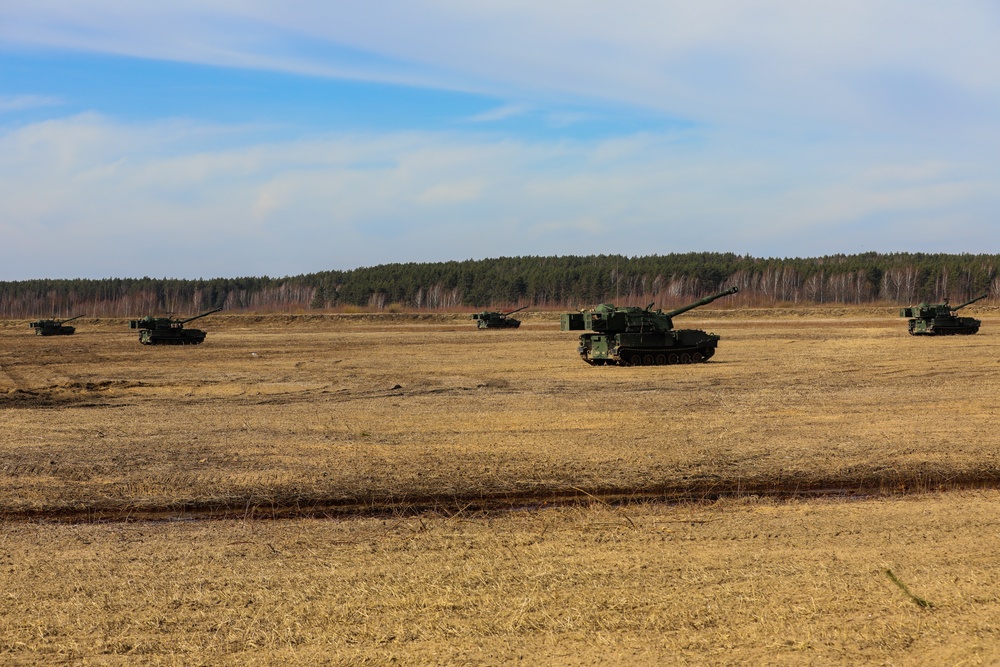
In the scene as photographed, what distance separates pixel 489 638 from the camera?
7633 millimetres

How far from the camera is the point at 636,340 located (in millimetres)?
35000

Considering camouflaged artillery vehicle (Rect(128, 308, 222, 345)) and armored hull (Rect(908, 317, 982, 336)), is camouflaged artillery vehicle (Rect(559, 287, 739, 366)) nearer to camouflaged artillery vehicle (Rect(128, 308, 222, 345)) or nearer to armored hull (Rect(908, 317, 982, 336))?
armored hull (Rect(908, 317, 982, 336))

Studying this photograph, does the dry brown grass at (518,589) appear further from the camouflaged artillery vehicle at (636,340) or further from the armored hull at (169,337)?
the armored hull at (169,337)

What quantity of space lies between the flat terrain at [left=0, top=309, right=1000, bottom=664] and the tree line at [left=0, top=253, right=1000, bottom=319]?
112 meters

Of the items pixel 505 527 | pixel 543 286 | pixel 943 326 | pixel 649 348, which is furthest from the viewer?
pixel 543 286

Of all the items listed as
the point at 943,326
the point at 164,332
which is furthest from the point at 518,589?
the point at 164,332

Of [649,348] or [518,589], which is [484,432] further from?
[649,348]

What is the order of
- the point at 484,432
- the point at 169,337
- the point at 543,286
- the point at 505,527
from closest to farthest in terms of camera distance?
the point at 505,527 < the point at 484,432 < the point at 169,337 < the point at 543,286

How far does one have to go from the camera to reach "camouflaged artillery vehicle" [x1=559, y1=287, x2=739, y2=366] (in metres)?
35.0

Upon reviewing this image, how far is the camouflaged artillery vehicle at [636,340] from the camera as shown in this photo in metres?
35.0

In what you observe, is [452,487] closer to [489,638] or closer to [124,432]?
[489,638]

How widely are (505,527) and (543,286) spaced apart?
146787 millimetres

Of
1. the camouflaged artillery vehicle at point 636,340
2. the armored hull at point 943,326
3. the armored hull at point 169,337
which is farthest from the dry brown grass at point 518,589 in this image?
the armored hull at point 169,337

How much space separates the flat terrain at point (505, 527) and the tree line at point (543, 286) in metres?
112
